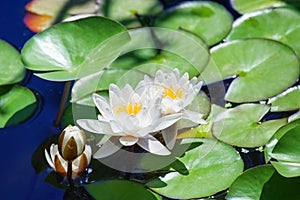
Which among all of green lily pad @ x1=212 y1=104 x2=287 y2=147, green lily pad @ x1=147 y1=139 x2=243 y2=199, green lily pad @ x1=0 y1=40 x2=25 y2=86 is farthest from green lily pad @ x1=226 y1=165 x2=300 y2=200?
green lily pad @ x1=0 y1=40 x2=25 y2=86

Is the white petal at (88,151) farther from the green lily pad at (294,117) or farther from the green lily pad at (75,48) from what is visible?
the green lily pad at (294,117)

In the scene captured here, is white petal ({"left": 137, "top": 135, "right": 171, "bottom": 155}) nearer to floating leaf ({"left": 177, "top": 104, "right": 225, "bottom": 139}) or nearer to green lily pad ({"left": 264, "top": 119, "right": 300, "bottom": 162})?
floating leaf ({"left": 177, "top": 104, "right": 225, "bottom": 139})

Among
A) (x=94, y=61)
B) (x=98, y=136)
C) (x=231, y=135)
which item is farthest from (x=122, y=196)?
(x=94, y=61)

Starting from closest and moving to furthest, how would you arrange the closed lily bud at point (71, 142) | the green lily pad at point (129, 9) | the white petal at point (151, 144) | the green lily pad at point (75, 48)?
the closed lily bud at point (71, 142)
the white petal at point (151, 144)
the green lily pad at point (75, 48)
the green lily pad at point (129, 9)

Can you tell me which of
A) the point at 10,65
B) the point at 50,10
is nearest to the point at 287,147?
the point at 10,65

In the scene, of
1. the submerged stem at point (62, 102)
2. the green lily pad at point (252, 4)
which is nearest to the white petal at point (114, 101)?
the submerged stem at point (62, 102)

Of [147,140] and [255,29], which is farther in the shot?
[255,29]

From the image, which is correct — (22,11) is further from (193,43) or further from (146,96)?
(146,96)
